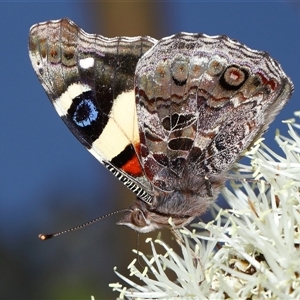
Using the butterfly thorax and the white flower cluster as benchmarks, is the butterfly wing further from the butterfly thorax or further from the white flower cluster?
the white flower cluster

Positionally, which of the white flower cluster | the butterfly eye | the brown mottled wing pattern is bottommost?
the white flower cluster

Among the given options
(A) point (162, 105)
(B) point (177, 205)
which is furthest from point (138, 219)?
(A) point (162, 105)

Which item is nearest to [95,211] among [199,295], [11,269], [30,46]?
[11,269]

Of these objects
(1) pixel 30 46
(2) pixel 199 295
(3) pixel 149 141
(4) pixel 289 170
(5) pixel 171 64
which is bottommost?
(2) pixel 199 295

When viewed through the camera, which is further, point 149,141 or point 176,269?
point 149,141

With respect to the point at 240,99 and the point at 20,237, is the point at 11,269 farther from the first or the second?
the point at 240,99

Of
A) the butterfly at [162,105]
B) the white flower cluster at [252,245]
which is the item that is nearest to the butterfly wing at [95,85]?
the butterfly at [162,105]

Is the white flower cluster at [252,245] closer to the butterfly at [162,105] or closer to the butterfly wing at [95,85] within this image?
the butterfly at [162,105]

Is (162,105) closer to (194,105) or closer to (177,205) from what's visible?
(194,105)

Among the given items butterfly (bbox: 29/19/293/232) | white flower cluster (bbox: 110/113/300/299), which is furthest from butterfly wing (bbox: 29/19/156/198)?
white flower cluster (bbox: 110/113/300/299)
